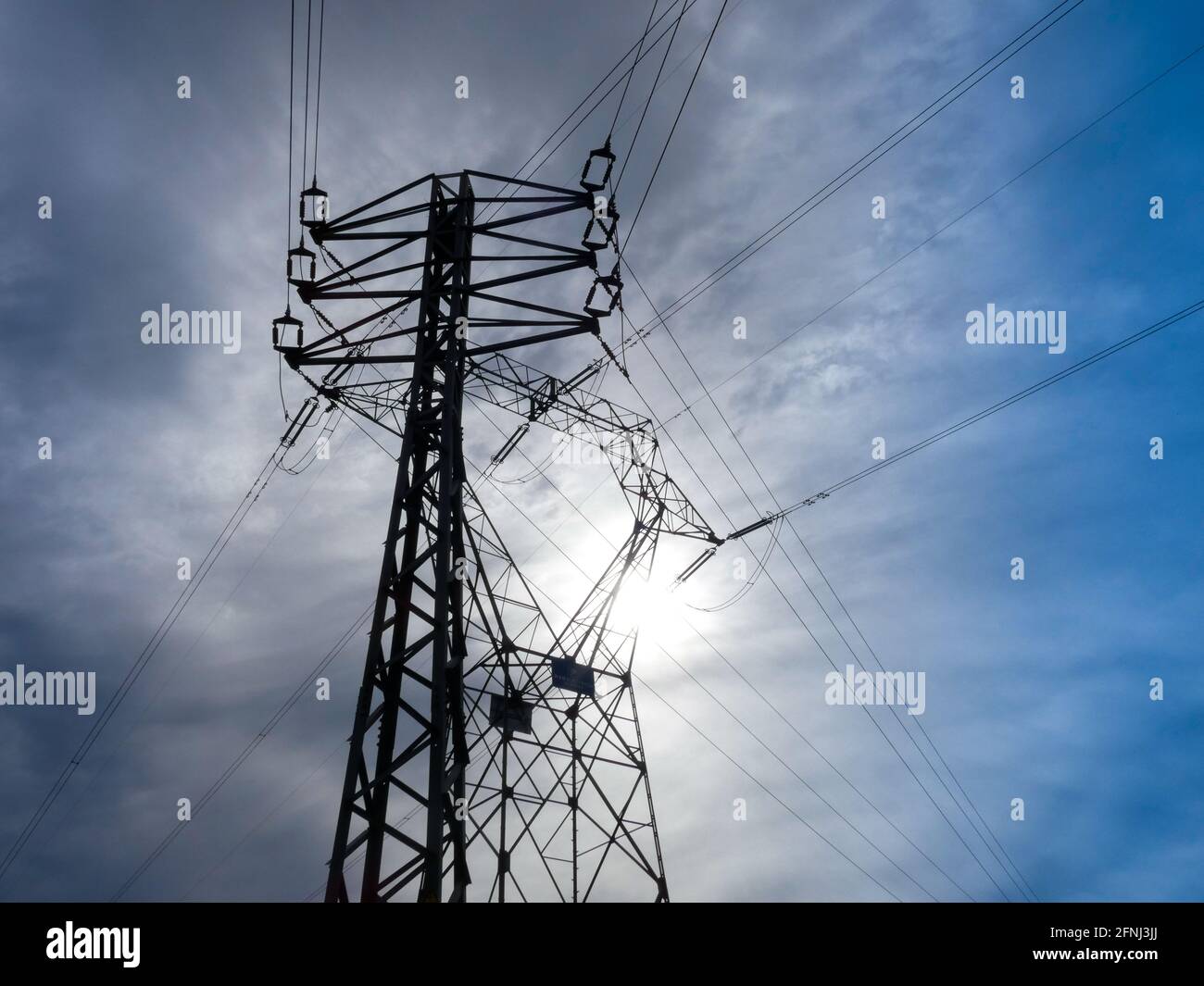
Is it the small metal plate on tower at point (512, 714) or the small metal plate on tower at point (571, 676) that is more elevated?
the small metal plate on tower at point (571, 676)

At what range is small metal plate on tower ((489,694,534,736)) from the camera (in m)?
24.9

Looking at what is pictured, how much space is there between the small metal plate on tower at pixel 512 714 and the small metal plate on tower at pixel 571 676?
3.17 feet

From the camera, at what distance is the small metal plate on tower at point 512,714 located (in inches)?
979

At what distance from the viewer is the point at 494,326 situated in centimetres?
1895

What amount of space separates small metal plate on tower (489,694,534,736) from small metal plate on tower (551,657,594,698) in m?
0.97

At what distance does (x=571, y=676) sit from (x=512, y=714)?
70.8 inches

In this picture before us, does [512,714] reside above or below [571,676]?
below

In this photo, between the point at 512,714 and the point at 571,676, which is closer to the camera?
the point at 512,714

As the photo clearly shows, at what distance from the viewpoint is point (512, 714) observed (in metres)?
25.1

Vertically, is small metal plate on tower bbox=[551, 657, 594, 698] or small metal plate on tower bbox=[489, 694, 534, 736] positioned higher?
small metal plate on tower bbox=[551, 657, 594, 698]
